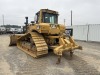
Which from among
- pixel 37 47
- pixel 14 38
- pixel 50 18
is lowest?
pixel 37 47

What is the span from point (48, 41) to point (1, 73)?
3879 mm

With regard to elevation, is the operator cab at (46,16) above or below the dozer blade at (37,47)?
above

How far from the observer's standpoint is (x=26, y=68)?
7.06 meters

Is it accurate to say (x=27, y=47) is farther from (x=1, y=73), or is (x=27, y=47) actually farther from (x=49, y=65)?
(x=1, y=73)

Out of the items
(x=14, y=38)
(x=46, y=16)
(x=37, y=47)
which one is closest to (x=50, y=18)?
(x=46, y=16)

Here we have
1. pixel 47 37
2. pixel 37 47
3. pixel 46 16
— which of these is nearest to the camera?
pixel 37 47

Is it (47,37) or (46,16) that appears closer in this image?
(47,37)

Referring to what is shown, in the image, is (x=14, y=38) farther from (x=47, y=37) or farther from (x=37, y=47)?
(x=37, y=47)

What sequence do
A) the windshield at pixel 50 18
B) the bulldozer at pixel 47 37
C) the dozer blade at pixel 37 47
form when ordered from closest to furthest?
the dozer blade at pixel 37 47 < the bulldozer at pixel 47 37 < the windshield at pixel 50 18

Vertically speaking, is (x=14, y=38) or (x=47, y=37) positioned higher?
(x=47, y=37)

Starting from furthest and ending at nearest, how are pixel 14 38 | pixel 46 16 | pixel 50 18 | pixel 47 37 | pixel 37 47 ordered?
pixel 14 38 < pixel 50 18 < pixel 46 16 < pixel 47 37 < pixel 37 47

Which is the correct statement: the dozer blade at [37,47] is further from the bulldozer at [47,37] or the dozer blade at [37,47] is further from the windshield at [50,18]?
the windshield at [50,18]

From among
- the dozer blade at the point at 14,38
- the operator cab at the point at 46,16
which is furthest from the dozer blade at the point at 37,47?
the dozer blade at the point at 14,38

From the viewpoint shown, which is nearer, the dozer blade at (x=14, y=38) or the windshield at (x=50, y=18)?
the windshield at (x=50, y=18)
